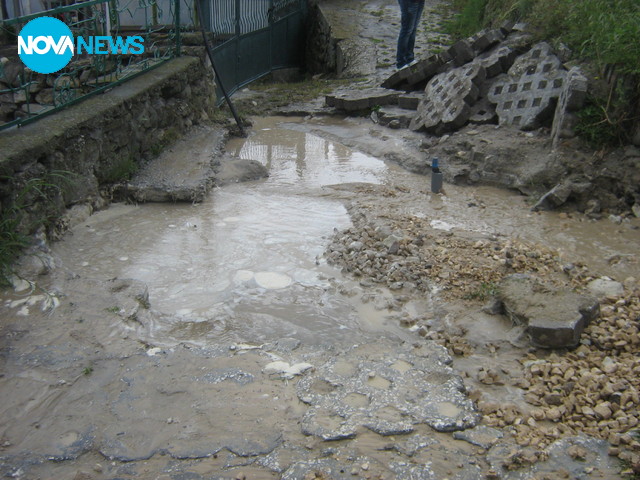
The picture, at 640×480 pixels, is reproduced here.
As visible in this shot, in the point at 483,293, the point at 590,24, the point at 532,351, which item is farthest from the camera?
the point at 590,24

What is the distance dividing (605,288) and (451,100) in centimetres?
391

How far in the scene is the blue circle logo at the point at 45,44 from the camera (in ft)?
16.4

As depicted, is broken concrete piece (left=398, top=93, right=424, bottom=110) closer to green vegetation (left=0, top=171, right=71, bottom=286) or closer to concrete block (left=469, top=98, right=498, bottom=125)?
concrete block (left=469, top=98, right=498, bottom=125)

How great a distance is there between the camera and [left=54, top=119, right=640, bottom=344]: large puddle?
3.74m

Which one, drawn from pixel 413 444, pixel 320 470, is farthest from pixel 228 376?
pixel 413 444

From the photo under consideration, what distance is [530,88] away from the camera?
657 cm

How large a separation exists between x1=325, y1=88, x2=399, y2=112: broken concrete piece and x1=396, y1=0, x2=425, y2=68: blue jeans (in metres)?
0.86

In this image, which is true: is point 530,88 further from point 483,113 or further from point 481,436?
point 481,436

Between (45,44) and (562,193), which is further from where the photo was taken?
(562,193)

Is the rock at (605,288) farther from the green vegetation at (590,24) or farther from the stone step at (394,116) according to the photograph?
the stone step at (394,116)

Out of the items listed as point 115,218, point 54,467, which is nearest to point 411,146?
point 115,218

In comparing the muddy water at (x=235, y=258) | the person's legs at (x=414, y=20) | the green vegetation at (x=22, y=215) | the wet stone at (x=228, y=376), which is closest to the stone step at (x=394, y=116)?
the person's legs at (x=414, y=20)

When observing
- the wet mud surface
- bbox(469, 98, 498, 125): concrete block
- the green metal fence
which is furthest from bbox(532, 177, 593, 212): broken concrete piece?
the green metal fence

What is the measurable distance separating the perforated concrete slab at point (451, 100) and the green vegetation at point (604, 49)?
38.8 inches
